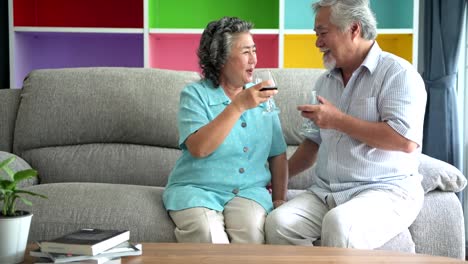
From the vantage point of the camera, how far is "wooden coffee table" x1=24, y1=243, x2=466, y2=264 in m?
1.62

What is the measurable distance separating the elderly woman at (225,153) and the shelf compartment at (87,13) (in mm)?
1889

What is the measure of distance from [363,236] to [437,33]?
6.77 ft

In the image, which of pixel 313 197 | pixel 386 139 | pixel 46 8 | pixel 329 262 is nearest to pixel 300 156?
pixel 313 197

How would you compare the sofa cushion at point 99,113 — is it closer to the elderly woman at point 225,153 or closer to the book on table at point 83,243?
the elderly woman at point 225,153

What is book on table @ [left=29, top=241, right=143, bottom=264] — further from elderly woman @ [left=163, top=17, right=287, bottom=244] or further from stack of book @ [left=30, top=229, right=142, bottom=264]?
elderly woman @ [left=163, top=17, right=287, bottom=244]

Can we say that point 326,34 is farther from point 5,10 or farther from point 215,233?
point 5,10

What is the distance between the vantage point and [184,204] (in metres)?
2.31

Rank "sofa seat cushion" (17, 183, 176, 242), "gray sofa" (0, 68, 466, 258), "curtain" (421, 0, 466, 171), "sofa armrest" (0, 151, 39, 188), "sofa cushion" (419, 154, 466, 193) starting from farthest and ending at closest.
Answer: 1. "curtain" (421, 0, 466, 171)
2. "gray sofa" (0, 68, 466, 258)
3. "sofa armrest" (0, 151, 39, 188)
4. "sofa cushion" (419, 154, 466, 193)
5. "sofa seat cushion" (17, 183, 176, 242)

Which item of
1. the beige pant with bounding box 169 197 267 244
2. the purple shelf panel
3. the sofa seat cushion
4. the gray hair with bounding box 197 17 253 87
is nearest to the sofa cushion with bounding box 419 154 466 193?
the beige pant with bounding box 169 197 267 244

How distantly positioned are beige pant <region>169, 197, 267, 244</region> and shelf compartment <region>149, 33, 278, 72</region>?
73.8 inches

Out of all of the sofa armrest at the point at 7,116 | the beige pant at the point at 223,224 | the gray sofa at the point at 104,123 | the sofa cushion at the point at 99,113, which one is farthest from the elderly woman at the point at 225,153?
the sofa armrest at the point at 7,116

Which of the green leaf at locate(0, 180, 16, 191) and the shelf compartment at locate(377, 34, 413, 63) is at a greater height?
the shelf compartment at locate(377, 34, 413, 63)

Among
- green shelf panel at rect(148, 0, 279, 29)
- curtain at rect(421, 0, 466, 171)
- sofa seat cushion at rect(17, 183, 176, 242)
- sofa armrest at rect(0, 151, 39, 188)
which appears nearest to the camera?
sofa seat cushion at rect(17, 183, 176, 242)

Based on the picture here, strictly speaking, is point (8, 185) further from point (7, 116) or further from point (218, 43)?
point (7, 116)
